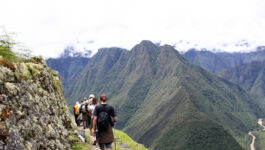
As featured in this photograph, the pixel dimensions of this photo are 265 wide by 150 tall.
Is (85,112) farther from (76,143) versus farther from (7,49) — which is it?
(7,49)

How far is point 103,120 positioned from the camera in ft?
39.7

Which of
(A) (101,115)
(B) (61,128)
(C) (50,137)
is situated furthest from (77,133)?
(A) (101,115)

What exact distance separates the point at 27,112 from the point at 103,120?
13.4 ft

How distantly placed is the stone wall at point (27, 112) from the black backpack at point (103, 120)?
3016 mm

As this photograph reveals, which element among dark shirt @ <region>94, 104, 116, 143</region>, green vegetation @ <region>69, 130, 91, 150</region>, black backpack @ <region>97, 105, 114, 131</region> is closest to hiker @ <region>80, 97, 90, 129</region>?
green vegetation @ <region>69, 130, 91, 150</region>

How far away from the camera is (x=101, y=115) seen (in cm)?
1215

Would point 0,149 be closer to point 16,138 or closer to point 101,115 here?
point 16,138

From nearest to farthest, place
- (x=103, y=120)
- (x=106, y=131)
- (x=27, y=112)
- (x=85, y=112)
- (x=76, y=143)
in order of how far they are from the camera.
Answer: (x=27, y=112), (x=103, y=120), (x=106, y=131), (x=76, y=143), (x=85, y=112)

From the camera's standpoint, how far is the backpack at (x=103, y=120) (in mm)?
12111

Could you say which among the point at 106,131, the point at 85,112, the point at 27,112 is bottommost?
the point at 85,112

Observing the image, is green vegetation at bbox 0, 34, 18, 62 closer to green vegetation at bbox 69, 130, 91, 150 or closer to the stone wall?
the stone wall

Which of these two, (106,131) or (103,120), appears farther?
(106,131)

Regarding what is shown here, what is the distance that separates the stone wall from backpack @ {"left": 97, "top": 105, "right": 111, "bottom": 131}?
3.03 m

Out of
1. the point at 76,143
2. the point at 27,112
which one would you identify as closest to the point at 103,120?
the point at 27,112
